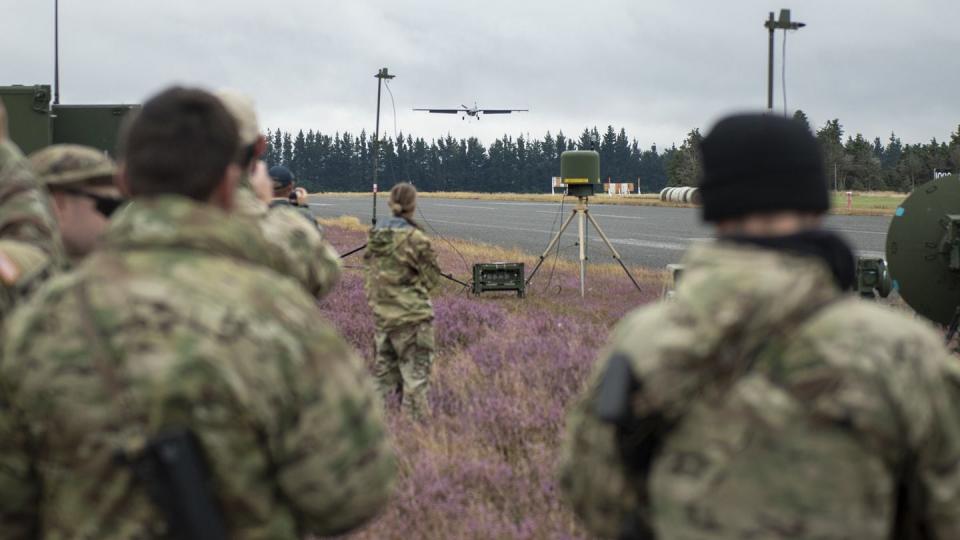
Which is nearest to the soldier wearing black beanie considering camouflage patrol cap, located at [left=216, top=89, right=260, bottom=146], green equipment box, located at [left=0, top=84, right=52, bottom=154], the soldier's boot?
camouflage patrol cap, located at [left=216, top=89, right=260, bottom=146]

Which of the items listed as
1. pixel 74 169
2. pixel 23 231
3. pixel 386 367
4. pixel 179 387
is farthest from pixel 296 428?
pixel 386 367

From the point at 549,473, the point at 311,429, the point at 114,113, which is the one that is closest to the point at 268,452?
the point at 311,429

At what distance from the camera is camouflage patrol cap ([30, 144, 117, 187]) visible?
9.78ft

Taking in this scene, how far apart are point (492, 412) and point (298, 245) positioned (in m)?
3.87

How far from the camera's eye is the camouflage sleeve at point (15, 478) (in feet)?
6.86

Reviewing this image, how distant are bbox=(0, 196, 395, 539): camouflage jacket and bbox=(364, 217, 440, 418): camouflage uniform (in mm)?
6030

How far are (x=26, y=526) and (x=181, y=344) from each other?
0.62 metres

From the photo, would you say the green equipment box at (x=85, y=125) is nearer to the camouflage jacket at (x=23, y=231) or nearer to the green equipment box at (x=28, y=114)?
the green equipment box at (x=28, y=114)

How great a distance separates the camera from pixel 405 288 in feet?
27.0

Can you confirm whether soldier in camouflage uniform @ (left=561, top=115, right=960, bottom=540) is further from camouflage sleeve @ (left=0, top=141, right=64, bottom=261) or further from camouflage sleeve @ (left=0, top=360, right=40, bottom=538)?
camouflage sleeve @ (left=0, top=141, right=64, bottom=261)

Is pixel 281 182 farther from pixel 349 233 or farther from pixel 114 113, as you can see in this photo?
pixel 349 233

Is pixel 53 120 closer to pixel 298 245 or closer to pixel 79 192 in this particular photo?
pixel 298 245

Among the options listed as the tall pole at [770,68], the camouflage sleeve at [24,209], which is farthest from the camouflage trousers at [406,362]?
the tall pole at [770,68]

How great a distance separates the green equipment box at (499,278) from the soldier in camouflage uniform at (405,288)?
6.36 metres
